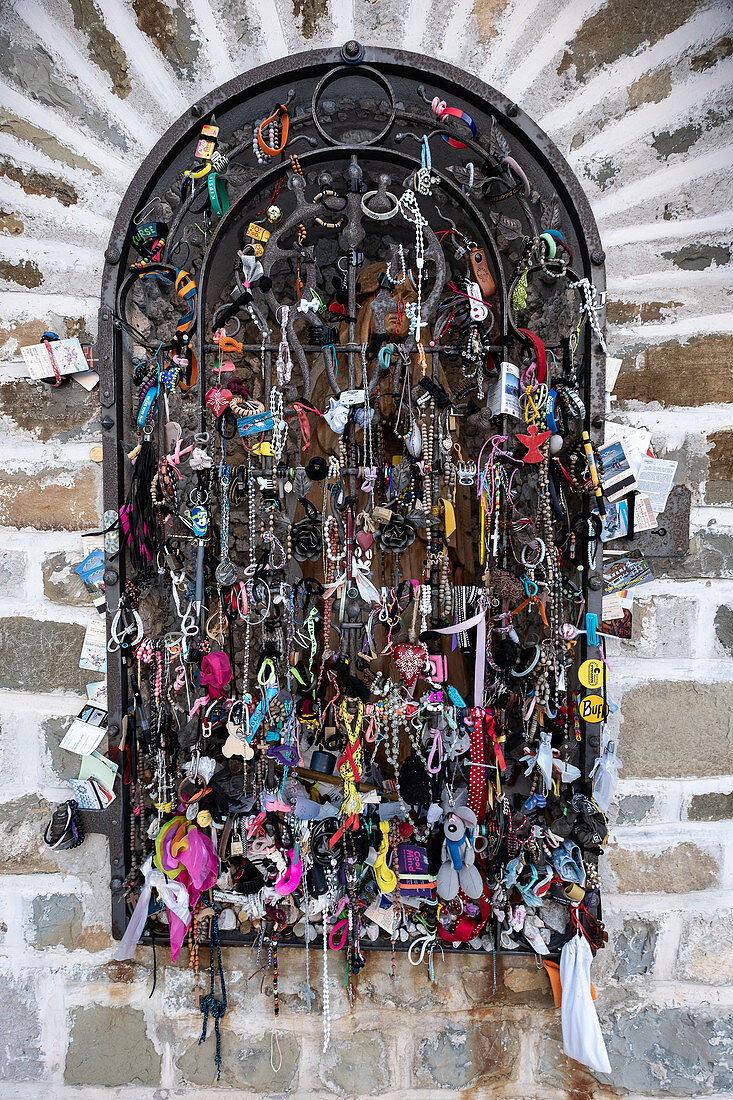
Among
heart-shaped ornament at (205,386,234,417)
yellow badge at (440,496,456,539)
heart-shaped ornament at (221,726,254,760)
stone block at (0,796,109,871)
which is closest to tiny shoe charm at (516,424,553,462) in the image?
yellow badge at (440,496,456,539)

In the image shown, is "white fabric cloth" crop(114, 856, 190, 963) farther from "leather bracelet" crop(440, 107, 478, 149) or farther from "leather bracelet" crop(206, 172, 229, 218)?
"leather bracelet" crop(440, 107, 478, 149)

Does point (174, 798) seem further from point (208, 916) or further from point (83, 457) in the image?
point (83, 457)

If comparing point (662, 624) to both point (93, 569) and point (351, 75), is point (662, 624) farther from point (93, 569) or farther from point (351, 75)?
point (351, 75)

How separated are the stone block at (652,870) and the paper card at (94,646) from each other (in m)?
1.40

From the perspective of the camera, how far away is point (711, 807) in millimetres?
1504

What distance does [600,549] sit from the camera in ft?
4.72

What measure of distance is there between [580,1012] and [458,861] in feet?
1.48

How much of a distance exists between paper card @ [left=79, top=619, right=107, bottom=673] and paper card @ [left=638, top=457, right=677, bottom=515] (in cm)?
142

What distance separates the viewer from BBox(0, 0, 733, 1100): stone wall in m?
1.43

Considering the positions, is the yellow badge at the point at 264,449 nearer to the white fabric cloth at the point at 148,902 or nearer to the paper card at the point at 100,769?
Result: the paper card at the point at 100,769

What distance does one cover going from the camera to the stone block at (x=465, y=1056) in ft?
4.85

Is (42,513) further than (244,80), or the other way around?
(42,513)

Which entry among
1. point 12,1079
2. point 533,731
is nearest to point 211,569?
point 533,731

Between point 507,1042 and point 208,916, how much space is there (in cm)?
83
